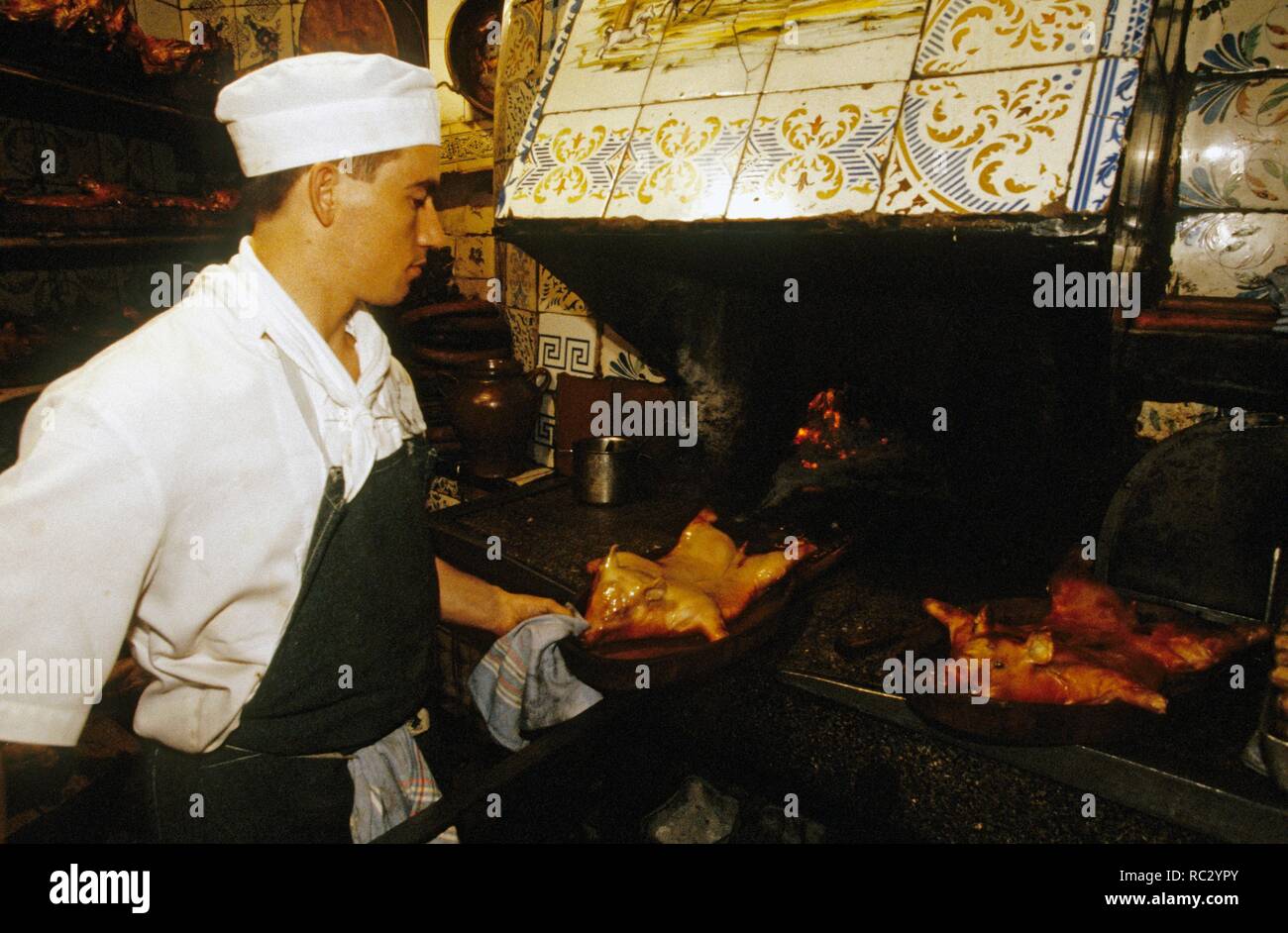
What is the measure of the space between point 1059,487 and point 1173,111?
4.79 feet

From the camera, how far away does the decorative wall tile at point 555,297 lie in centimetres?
416

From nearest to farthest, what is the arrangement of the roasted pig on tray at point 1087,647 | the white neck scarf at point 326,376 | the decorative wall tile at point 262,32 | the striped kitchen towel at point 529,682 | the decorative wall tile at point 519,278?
1. the white neck scarf at point 326,376
2. the roasted pig on tray at point 1087,647
3. the striped kitchen towel at point 529,682
4. the decorative wall tile at point 519,278
5. the decorative wall tile at point 262,32

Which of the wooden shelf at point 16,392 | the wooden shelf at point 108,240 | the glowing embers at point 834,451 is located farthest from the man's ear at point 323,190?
the wooden shelf at point 16,392

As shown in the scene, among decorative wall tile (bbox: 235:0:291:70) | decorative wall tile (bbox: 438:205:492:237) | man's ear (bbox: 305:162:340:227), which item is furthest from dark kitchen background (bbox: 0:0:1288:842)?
decorative wall tile (bbox: 235:0:291:70)

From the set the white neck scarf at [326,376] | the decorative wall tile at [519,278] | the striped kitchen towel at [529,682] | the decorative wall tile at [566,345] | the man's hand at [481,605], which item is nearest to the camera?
the white neck scarf at [326,376]

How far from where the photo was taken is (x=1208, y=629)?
2006 millimetres

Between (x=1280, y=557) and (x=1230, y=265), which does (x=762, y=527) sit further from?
(x=1230, y=265)

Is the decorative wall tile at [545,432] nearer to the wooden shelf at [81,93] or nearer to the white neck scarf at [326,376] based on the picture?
the white neck scarf at [326,376]

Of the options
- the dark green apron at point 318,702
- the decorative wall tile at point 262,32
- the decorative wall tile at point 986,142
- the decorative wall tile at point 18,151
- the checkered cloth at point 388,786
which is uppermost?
the decorative wall tile at point 262,32

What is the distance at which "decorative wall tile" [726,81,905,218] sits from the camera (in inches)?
80.8

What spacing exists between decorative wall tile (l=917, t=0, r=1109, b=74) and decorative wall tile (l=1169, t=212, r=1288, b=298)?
119 centimetres

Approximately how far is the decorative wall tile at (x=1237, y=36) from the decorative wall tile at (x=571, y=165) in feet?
6.77

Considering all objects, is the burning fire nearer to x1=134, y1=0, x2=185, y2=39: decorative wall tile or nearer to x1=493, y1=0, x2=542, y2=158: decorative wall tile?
x1=493, y1=0, x2=542, y2=158: decorative wall tile
